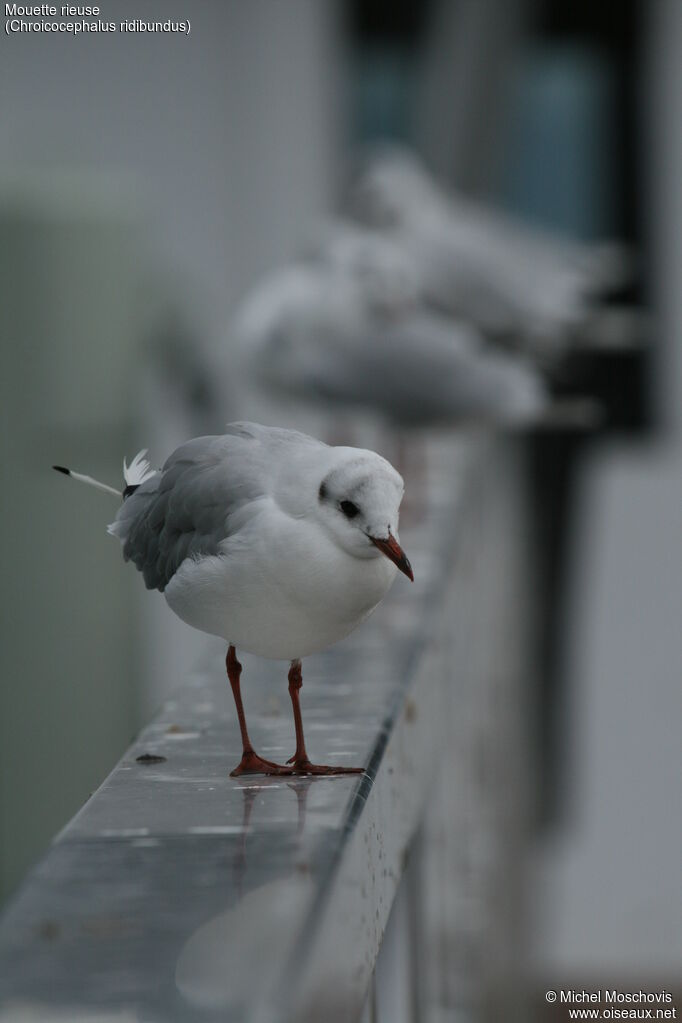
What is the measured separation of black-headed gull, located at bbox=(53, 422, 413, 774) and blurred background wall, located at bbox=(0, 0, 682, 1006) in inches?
122

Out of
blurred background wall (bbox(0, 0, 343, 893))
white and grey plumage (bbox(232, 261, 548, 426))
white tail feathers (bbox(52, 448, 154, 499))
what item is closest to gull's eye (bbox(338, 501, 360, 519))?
white tail feathers (bbox(52, 448, 154, 499))

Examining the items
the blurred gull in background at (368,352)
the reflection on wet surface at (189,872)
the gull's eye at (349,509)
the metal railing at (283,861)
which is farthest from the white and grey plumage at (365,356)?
the gull's eye at (349,509)

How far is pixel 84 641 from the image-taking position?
421 centimetres

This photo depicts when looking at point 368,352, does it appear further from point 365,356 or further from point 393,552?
point 393,552

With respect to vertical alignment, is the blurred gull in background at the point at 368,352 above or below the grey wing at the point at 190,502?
below

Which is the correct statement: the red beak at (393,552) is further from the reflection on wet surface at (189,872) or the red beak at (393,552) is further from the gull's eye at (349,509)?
the reflection on wet surface at (189,872)

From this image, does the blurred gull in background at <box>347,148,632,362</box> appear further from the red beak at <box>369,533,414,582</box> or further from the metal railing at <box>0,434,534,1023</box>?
the red beak at <box>369,533,414,582</box>

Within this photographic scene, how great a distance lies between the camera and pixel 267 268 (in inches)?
215

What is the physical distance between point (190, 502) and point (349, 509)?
0.35 feet

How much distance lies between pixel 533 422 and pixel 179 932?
1.74m

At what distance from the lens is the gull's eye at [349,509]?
2.19 ft

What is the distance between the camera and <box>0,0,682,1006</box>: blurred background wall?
13.5ft

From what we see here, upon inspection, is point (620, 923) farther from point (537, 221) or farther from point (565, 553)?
point (537, 221)

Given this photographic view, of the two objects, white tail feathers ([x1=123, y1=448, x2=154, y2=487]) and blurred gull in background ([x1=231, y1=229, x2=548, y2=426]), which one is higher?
white tail feathers ([x1=123, y1=448, x2=154, y2=487])
